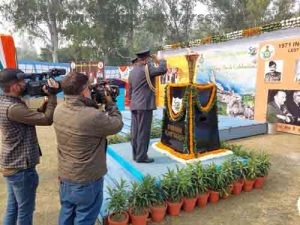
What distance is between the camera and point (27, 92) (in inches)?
96.7

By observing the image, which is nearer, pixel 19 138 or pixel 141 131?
pixel 19 138

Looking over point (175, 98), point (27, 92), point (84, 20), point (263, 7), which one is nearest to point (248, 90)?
point (175, 98)

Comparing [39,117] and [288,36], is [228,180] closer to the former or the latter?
[39,117]

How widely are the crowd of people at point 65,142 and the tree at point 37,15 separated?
25.8 m

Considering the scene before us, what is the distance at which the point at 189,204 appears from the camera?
3492 millimetres

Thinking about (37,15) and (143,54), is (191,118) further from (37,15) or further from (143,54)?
(37,15)

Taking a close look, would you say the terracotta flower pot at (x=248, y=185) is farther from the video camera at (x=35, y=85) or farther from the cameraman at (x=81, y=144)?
the video camera at (x=35, y=85)

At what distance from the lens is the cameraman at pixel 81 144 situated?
2.07m

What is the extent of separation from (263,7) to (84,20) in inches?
593

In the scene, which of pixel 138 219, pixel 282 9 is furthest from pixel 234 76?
pixel 282 9

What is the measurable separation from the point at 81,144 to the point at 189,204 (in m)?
1.88

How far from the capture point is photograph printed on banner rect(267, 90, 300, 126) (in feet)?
24.1

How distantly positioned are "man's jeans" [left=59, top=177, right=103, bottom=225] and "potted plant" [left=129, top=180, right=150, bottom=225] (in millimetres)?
898

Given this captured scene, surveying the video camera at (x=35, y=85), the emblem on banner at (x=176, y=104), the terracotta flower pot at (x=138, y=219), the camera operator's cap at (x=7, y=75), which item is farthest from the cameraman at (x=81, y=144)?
the emblem on banner at (x=176, y=104)
